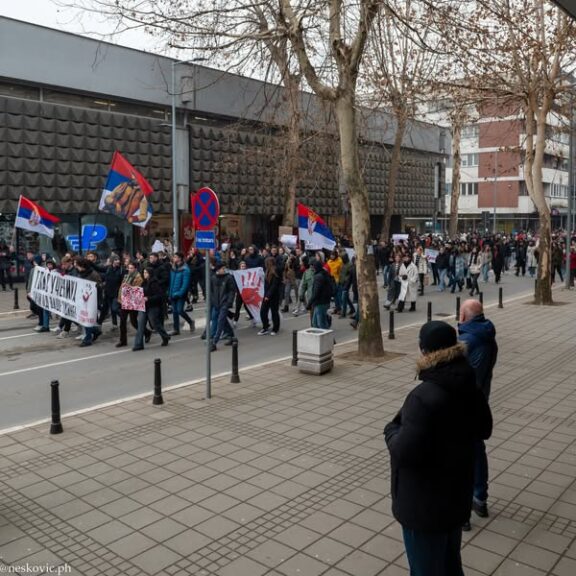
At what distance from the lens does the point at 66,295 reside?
14.3m

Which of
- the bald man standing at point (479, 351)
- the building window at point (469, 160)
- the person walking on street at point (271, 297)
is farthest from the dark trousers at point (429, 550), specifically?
the building window at point (469, 160)

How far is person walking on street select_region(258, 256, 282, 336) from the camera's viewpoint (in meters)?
14.7

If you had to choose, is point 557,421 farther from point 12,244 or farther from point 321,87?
point 12,244

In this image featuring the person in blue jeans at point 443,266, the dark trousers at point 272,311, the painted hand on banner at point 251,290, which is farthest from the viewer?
the person in blue jeans at point 443,266

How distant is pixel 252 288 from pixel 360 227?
411cm

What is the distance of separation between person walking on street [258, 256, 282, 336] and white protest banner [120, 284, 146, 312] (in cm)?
303

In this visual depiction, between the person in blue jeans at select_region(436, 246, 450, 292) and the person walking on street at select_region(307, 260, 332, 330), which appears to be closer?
the person walking on street at select_region(307, 260, 332, 330)

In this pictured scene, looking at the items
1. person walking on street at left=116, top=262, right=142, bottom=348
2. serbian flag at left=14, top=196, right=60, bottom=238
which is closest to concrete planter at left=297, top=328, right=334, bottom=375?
person walking on street at left=116, top=262, right=142, bottom=348

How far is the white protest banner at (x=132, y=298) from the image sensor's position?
42.8 feet

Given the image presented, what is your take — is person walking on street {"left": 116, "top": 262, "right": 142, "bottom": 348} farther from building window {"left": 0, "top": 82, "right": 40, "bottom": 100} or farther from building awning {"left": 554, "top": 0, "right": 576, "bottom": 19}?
building window {"left": 0, "top": 82, "right": 40, "bottom": 100}

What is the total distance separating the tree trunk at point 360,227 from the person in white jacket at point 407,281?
6129 mm

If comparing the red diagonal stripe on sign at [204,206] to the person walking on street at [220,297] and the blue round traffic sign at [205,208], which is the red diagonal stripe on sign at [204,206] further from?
the person walking on street at [220,297]

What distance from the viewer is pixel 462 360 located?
361 centimetres

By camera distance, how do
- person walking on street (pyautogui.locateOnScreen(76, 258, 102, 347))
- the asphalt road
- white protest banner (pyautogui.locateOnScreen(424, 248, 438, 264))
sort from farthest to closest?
white protest banner (pyautogui.locateOnScreen(424, 248, 438, 264)) < person walking on street (pyautogui.locateOnScreen(76, 258, 102, 347)) < the asphalt road
